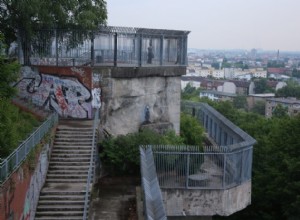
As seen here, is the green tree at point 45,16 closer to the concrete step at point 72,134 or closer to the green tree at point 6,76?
the concrete step at point 72,134

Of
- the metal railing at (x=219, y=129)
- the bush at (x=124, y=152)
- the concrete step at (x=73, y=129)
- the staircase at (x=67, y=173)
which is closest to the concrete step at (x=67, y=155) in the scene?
the staircase at (x=67, y=173)

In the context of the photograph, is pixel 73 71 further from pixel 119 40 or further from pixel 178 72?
pixel 178 72

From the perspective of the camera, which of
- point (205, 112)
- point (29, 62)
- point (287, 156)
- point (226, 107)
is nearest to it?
point (29, 62)

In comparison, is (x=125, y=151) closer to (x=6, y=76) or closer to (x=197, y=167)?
(x=197, y=167)

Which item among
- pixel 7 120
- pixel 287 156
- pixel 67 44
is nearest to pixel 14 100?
pixel 67 44

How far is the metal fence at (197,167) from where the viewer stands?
58.4 ft

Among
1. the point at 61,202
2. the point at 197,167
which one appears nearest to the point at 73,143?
the point at 61,202

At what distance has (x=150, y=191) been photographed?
13.8m

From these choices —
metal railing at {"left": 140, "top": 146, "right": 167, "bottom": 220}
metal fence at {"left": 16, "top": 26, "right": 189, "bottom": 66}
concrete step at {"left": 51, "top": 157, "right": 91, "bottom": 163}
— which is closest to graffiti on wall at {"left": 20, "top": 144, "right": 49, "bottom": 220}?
concrete step at {"left": 51, "top": 157, "right": 91, "bottom": 163}

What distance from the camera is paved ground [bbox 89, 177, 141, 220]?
16783 millimetres

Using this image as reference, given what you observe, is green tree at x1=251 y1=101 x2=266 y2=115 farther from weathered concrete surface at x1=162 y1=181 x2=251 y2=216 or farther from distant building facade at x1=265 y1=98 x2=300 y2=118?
weathered concrete surface at x1=162 y1=181 x2=251 y2=216

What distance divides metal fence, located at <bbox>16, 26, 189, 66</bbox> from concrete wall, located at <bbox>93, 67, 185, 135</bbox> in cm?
86

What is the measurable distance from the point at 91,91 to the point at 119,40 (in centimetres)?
327

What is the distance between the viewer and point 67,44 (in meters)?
24.4
